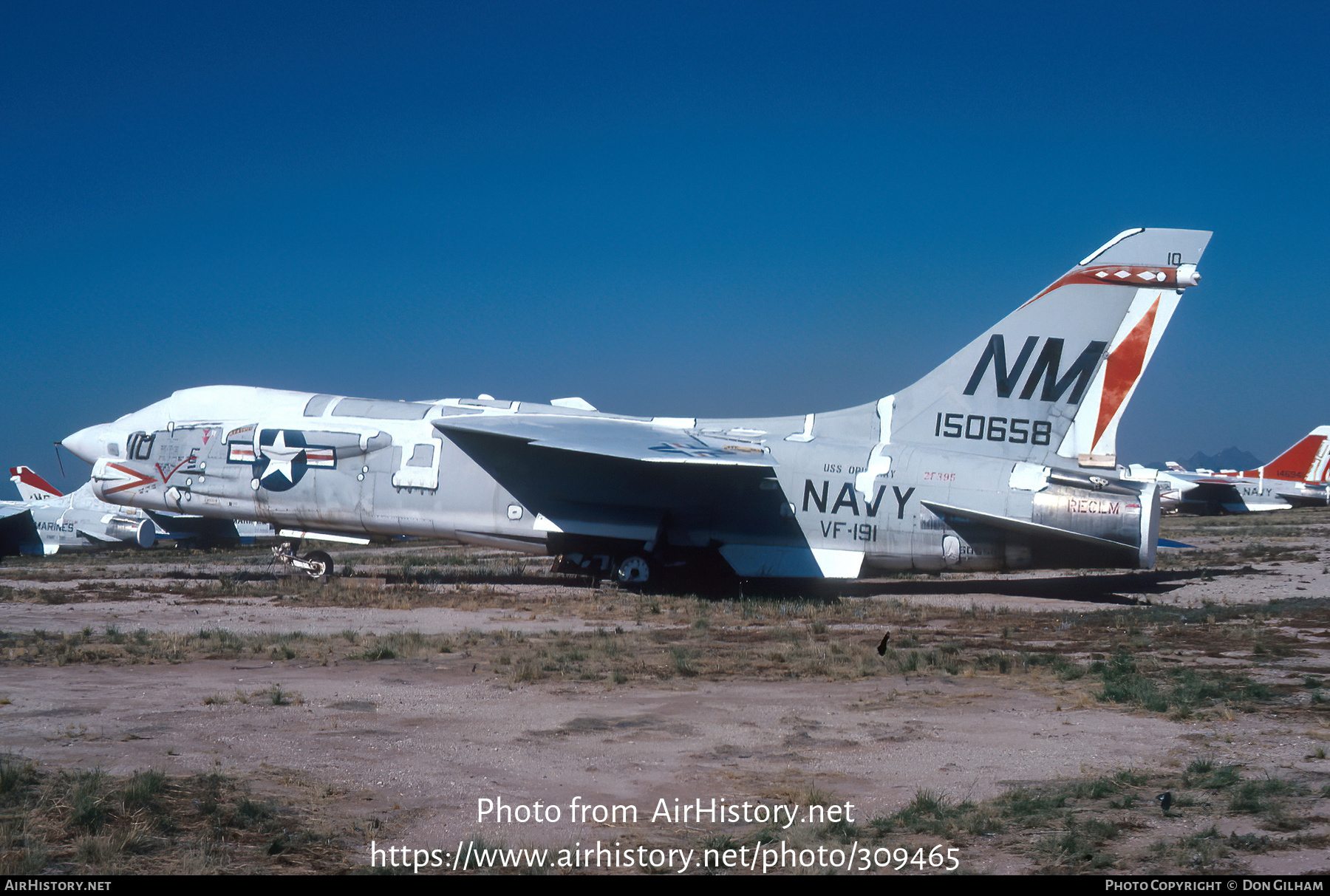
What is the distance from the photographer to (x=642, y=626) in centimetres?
1444

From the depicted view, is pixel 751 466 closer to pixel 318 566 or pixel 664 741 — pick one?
pixel 318 566

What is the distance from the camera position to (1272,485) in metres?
53.2

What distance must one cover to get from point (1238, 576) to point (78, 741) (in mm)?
22131

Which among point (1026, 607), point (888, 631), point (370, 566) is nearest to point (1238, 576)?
point (1026, 607)

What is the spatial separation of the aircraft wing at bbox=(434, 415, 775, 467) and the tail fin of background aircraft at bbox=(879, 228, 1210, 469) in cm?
409

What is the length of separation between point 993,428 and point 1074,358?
6.17 feet

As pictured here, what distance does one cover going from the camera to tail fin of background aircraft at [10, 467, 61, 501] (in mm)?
43469

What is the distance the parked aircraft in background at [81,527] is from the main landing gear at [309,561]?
1446cm

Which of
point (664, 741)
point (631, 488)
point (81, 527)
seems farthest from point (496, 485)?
point (81, 527)

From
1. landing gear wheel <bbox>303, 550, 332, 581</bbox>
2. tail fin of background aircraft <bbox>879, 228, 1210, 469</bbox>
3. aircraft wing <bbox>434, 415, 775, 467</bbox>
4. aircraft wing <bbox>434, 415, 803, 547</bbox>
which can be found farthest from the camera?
landing gear wheel <bbox>303, 550, 332, 581</bbox>

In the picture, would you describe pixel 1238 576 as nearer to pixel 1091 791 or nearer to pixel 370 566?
pixel 1091 791

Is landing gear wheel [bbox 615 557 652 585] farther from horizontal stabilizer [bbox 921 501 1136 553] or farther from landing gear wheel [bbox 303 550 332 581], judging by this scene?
landing gear wheel [bbox 303 550 332 581]

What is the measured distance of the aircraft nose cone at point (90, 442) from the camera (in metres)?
21.5

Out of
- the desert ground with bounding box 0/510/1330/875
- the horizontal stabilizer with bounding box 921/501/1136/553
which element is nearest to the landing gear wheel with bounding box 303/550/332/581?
the desert ground with bounding box 0/510/1330/875
